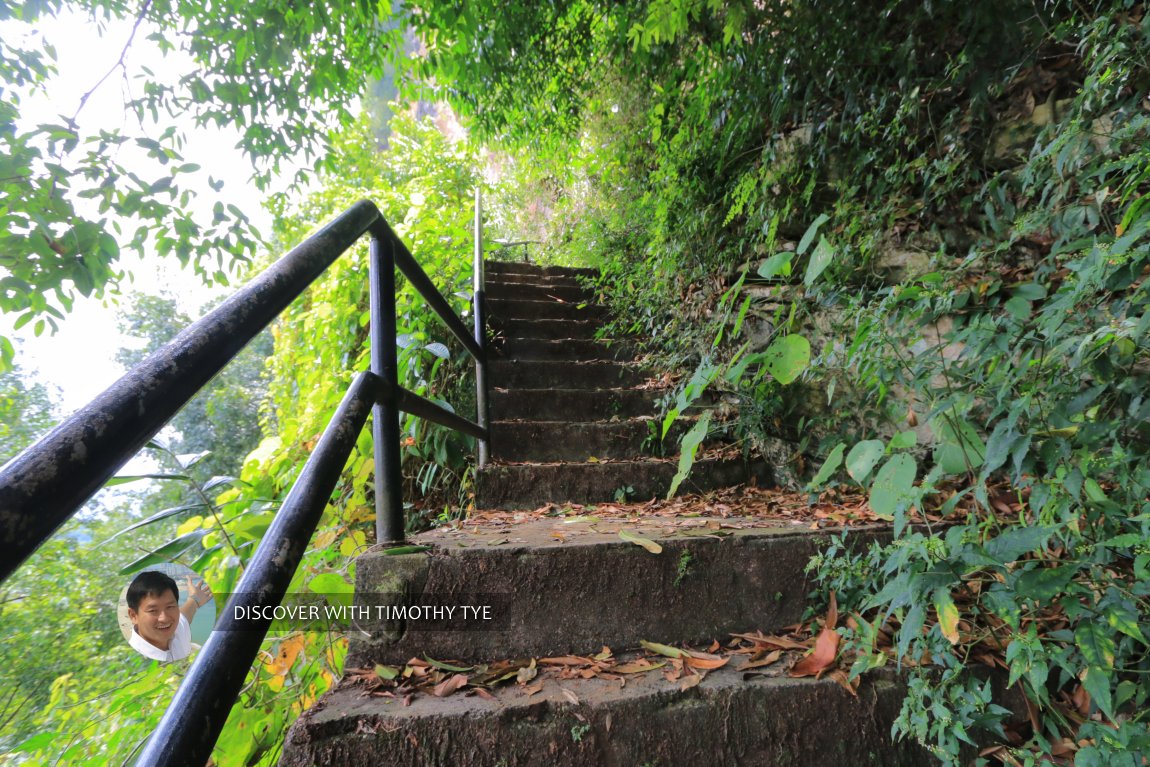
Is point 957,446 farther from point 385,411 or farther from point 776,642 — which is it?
point 385,411

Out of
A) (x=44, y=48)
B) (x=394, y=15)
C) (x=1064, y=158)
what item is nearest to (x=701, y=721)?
(x=1064, y=158)

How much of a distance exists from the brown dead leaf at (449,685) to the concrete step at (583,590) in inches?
3.2

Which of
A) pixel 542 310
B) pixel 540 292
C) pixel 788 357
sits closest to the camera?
pixel 788 357

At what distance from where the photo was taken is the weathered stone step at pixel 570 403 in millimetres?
2326

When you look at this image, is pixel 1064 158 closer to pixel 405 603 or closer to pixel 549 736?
pixel 549 736

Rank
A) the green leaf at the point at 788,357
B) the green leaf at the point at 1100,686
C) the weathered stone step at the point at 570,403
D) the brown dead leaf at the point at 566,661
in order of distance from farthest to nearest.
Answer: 1. the weathered stone step at the point at 570,403
2. the green leaf at the point at 788,357
3. the brown dead leaf at the point at 566,661
4. the green leaf at the point at 1100,686

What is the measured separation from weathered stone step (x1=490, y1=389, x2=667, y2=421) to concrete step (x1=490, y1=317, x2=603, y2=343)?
0.63m

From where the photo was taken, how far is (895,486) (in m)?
0.92

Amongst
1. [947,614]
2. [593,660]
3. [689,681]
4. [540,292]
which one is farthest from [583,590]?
[540,292]

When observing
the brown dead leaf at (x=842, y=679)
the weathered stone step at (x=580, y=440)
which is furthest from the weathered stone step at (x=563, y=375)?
the brown dead leaf at (x=842, y=679)

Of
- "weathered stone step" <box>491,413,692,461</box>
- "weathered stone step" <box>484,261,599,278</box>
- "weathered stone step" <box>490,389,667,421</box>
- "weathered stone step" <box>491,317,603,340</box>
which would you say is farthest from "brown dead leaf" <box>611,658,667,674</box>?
"weathered stone step" <box>484,261,599,278</box>

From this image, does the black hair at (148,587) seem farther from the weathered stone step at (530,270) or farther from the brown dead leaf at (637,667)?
the weathered stone step at (530,270)

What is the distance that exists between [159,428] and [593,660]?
34.8 inches

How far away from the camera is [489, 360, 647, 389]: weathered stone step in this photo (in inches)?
101
